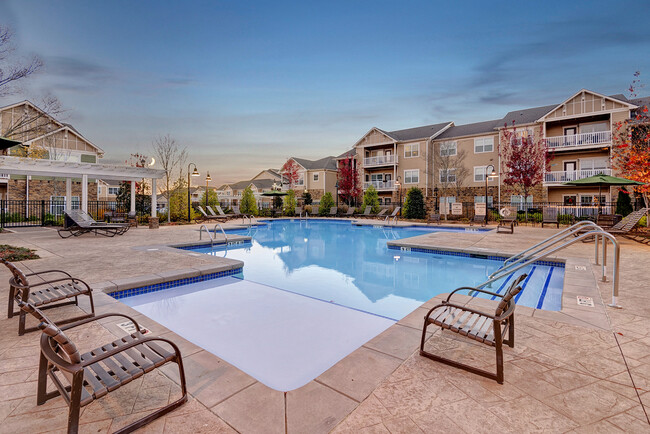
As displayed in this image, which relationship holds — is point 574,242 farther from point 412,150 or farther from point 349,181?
point 349,181

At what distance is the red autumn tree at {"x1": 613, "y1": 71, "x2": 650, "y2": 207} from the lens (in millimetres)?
12438

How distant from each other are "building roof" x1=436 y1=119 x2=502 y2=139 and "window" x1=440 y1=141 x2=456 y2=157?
2.15 ft

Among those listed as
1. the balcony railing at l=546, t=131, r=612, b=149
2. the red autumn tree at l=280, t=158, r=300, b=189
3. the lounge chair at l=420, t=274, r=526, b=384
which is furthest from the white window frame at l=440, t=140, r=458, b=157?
the lounge chair at l=420, t=274, r=526, b=384

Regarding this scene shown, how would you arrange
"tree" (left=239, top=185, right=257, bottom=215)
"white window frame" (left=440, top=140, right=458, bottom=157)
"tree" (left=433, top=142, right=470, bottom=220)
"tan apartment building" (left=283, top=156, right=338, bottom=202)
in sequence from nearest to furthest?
"tree" (left=433, top=142, right=470, bottom=220), "white window frame" (left=440, top=140, right=458, bottom=157), "tree" (left=239, top=185, right=257, bottom=215), "tan apartment building" (left=283, top=156, right=338, bottom=202)

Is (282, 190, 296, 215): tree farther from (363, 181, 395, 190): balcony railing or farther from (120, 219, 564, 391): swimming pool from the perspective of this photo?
(120, 219, 564, 391): swimming pool

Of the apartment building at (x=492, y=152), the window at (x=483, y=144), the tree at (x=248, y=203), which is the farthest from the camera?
the tree at (x=248, y=203)

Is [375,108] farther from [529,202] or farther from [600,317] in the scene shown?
[600,317]

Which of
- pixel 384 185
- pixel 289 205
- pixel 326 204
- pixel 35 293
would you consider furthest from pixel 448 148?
pixel 35 293

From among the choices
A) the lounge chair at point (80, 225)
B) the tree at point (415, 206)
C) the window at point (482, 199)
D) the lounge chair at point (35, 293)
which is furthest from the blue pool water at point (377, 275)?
the window at point (482, 199)

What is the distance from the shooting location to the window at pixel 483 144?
2502 centimetres

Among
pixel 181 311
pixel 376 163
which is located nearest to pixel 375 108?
pixel 376 163

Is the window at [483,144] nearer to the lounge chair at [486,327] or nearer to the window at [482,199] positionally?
the window at [482,199]

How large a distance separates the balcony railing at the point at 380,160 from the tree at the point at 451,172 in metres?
4.22

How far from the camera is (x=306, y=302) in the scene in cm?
546
